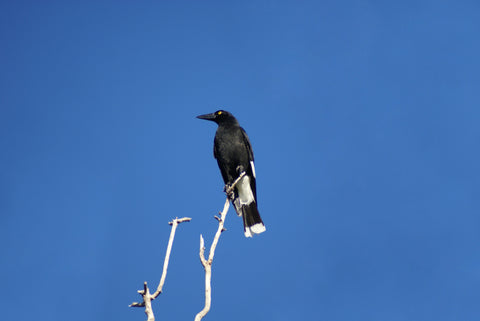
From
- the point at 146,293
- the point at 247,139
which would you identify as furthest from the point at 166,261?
the point at 247,139

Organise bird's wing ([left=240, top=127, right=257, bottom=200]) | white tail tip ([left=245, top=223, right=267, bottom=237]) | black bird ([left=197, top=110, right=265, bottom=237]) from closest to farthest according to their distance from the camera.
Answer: white tail tip ([left=245, top=223, right=267, bottom=237])
black bird ([left=197, top=110, right=265, bottom=237])
bird's wing ([left=240, top=127, right=257, bottom=200])

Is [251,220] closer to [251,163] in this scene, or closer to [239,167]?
[239,167]

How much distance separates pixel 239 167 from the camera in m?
Answer: 7.93

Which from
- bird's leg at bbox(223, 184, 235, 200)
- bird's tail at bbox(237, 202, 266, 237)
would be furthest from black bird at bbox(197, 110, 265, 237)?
bird's leg at bbox(223, 184, 235, 200)

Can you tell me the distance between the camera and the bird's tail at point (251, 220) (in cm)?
748

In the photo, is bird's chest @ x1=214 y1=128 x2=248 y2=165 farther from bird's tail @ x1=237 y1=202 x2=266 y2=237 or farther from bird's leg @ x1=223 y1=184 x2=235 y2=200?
bird's tail @ x1=237 y1=202 x2=266 y2=237

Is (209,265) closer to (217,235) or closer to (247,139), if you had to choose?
(217,235)

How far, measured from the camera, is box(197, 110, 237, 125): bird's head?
8586mm

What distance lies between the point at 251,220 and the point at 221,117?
1913 mm

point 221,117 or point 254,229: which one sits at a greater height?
point 221,117

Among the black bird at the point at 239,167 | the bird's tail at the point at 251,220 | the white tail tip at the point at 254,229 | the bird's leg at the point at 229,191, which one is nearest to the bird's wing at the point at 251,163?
the black bird at the point at 239,167

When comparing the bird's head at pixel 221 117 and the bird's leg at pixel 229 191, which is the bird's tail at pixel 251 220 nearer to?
the bird's leg at pixel 229 191

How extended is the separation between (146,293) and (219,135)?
520cm

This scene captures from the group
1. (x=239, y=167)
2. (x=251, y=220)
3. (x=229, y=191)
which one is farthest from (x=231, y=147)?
(x=229, y=191)
